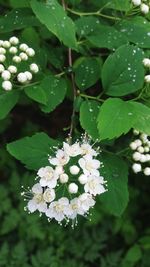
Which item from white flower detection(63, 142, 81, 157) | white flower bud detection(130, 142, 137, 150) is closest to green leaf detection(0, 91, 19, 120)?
white flower detection(63, 142, 81, 157)

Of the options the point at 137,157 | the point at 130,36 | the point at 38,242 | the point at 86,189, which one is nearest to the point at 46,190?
the point at 86,189

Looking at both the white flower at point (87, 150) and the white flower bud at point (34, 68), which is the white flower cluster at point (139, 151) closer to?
the white flower at point (87, 150)

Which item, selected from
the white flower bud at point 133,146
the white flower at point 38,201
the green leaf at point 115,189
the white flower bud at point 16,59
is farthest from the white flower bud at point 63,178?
the white flower bud at point 16,59

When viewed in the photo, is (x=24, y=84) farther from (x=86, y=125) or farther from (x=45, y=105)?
(x=86, y=125)

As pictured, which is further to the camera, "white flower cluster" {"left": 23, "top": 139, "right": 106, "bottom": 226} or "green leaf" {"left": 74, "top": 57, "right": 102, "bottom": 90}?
"green leaf" {"left": 74, "top": 57, "right": 102, "bottom": 90}

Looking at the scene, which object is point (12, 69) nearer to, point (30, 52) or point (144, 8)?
point (30, 52)

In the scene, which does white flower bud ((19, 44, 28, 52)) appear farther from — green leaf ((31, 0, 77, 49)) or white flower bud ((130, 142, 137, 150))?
white flower bud ((130, 142, 137, 150))

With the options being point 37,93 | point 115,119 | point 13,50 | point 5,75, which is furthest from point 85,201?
point 13,50
